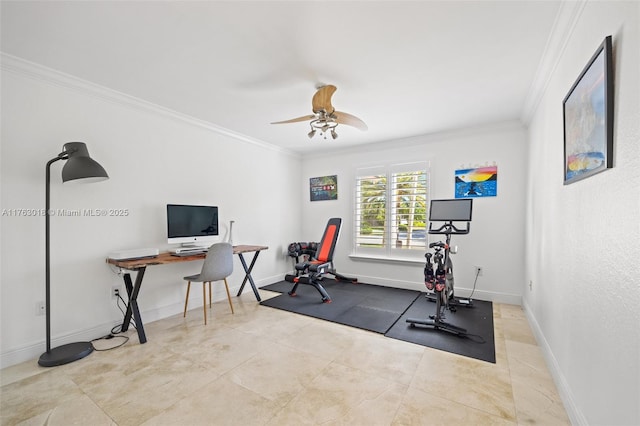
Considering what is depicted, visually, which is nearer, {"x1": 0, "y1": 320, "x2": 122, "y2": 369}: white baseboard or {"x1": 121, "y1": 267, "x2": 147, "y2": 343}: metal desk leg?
{"x1": 0, "y1": 320, "x2": 122, "y2": 369}: white baseboard

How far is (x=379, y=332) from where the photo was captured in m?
2.86

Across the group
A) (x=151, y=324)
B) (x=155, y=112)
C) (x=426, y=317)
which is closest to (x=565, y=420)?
(x=426, y=317)

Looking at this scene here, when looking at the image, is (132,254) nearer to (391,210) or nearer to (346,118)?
(346,118)

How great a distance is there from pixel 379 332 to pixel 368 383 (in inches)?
36.0

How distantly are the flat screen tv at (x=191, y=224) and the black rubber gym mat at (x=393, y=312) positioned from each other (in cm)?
123

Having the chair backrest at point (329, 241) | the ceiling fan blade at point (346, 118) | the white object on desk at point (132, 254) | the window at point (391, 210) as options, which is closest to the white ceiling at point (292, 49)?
the ceiling fan blade at point (346, 118)

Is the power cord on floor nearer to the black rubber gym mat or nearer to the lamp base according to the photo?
the lamp base

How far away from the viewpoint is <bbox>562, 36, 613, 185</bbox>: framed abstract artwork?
1190mm

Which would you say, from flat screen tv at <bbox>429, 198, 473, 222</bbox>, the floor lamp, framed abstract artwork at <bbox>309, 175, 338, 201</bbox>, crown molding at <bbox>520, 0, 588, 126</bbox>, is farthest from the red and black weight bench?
crown molding at <bbox>520, 0, 588, 126</bbox>

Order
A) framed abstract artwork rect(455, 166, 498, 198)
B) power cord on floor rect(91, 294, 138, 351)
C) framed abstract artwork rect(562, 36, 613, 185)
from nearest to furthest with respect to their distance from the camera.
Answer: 1. framed abstract artwork rect(562, 36, 613, 185)
2. power cord on floor rect(91, 294, 138, 351)
3. framed abstract artwork rect(455, 166, 498, 198)

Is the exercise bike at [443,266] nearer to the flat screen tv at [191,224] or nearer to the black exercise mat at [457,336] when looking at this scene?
the black exercise mat at [457,336]

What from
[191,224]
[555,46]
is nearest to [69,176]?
[191,224]

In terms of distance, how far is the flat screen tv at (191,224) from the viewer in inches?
127

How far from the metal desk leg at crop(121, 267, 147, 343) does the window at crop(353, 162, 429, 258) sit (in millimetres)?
3475
